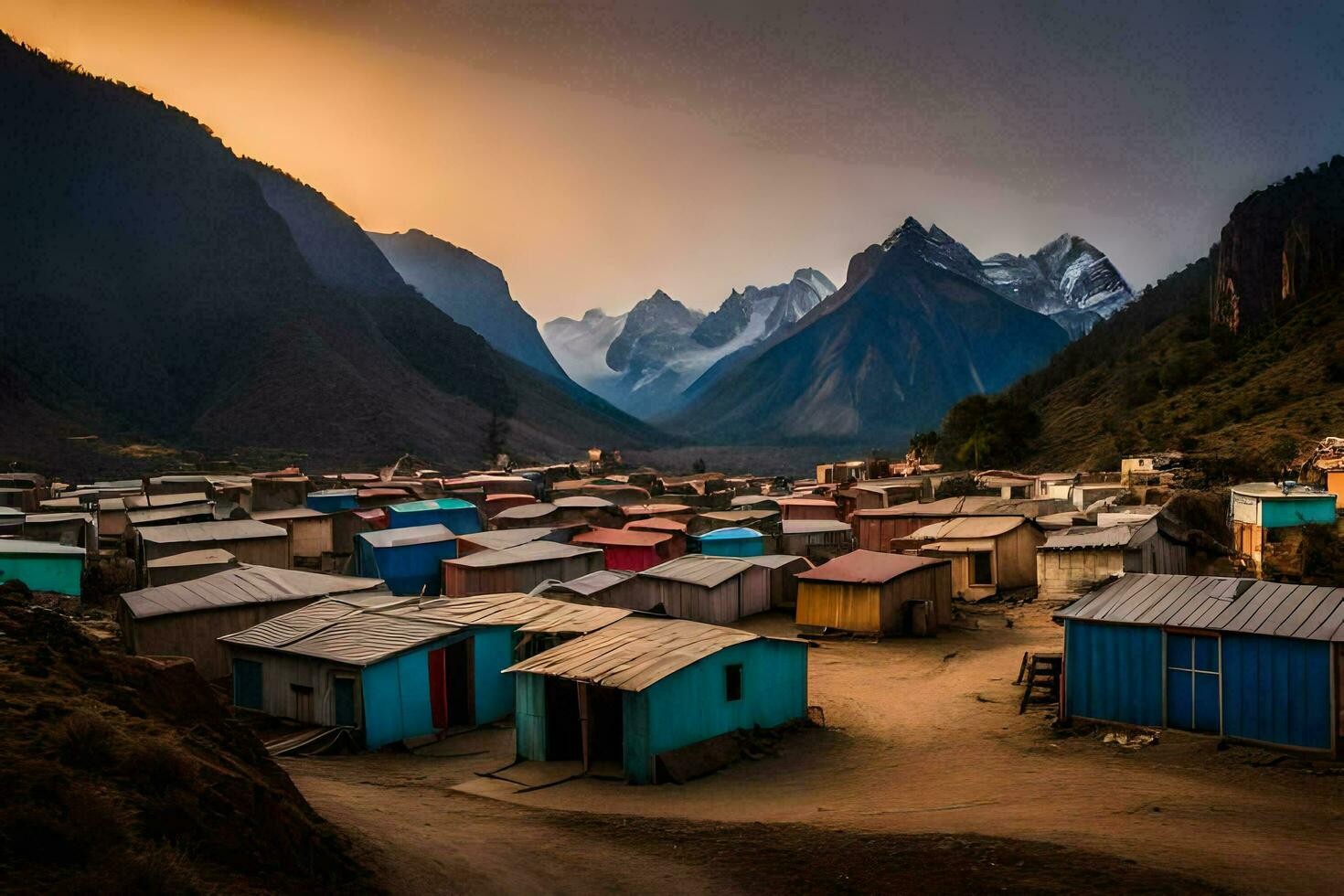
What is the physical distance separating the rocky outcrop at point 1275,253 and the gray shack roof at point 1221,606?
→ 61.4 m

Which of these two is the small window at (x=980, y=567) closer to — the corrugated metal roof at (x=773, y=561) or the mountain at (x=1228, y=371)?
the corrugated metal roof at (x=773, y=561)

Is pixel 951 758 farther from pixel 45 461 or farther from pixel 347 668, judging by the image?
pixel 45 461

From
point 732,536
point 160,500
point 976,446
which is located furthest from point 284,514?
point 976,446

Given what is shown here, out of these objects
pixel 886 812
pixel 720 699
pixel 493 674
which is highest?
pixel 720 699

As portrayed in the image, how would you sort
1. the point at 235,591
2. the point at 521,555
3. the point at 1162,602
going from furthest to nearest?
the point at 521,555
the point at 235,591
the point at 1162,602

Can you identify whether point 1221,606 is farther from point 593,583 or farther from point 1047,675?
point 593,583

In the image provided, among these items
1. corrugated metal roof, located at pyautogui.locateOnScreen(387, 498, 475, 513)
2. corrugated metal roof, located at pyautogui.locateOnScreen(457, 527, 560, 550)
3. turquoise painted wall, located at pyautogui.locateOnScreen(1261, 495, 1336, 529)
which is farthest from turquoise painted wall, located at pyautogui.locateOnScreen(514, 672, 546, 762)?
corrugated metal roof, located at pyautogui.locateOnScreen(387, 498, 475, 513)

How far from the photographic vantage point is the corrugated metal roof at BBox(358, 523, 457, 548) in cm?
3132

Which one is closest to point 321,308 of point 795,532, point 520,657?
point 795,532

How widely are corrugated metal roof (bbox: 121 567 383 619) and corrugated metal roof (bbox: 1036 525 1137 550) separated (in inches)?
720

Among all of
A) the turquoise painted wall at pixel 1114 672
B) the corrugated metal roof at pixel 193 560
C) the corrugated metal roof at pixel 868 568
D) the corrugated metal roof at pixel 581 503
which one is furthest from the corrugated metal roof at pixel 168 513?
the turquoise painted wall at pixel 1114 672

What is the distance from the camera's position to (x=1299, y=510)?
2864cm

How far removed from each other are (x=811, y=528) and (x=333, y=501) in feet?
71.7

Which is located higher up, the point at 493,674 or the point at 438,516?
the point at 438,516
